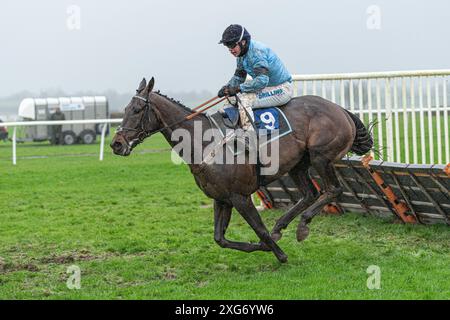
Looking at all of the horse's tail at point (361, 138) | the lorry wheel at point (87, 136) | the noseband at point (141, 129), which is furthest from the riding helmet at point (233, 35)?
the lorry wheel at point (87, 136)

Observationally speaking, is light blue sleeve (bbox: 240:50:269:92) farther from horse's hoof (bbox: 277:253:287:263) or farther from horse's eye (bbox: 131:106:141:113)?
horse's hoof (bbox: 277:253:287:263)

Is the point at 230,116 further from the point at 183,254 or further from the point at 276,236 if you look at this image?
the point at 183,254

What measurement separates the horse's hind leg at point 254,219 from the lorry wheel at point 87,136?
973 inches

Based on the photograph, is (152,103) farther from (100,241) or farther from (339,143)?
(100,241)

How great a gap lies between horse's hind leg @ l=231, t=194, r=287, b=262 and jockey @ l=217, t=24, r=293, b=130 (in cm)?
70

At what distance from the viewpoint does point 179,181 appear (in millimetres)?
16359

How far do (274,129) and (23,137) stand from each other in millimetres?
26383

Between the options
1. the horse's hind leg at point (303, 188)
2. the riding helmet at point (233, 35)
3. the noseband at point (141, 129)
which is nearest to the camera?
the noseband at point (141, 129)

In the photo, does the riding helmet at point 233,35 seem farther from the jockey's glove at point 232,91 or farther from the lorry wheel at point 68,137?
the lorry wheel at point 68,137

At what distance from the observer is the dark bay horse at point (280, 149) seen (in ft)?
25.1

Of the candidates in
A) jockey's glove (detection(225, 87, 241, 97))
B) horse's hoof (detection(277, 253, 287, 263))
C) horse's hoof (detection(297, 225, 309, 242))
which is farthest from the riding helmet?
horse's hoof (detection(277, 253, 287, 263))

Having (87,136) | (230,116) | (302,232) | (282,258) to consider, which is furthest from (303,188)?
(87,136)

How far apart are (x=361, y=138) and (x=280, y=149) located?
1220mm

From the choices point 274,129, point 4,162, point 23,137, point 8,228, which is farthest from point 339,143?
point 23,137
